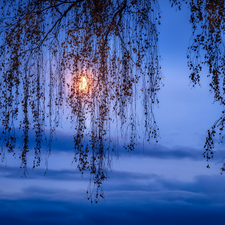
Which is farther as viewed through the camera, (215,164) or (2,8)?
(2,8)

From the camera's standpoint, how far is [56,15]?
15.3 feet

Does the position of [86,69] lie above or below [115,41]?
below

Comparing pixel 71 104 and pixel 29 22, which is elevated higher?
pixel 29 22

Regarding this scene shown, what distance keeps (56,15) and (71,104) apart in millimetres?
1435

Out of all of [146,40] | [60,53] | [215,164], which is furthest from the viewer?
[60,53]

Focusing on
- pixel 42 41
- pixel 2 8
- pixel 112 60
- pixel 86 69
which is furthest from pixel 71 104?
pixel 2 8

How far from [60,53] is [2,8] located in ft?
3.60

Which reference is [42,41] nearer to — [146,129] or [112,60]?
[112,60]

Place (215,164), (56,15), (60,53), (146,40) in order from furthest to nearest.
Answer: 1. (56,15)
2. (60,53)
3. (146,40)
4. (215,164)

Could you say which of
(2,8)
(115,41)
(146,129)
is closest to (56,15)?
(2,8)

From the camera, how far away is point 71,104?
13.6ft

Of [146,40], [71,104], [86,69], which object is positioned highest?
→ [146,40]

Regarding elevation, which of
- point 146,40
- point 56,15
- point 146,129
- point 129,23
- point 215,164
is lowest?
point 215,164

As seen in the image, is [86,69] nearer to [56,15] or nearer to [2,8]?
[56,15]
